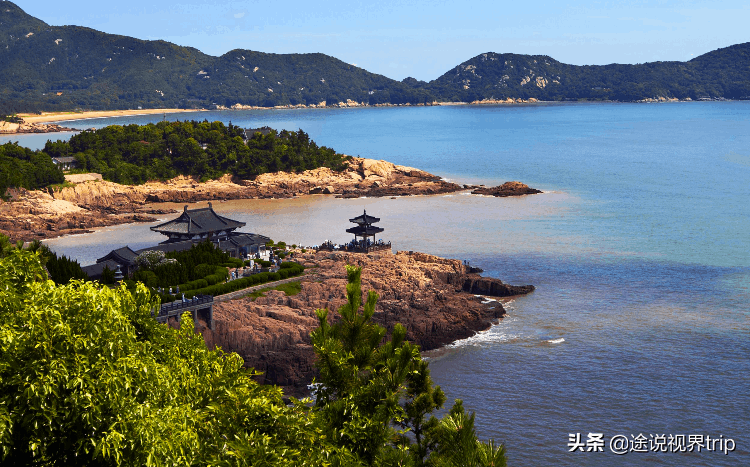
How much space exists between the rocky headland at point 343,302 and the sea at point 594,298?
1750mm

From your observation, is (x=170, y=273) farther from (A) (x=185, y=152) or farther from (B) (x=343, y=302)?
(A) (x=185, y=152)

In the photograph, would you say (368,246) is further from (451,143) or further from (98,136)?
(451,143)

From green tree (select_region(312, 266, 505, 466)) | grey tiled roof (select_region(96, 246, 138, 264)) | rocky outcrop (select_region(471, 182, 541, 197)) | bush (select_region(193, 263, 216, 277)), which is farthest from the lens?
rocky outcrop (select_region(471, 182, 541, 197))

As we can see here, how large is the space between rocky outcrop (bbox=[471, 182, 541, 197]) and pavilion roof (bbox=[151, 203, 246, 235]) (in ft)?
153

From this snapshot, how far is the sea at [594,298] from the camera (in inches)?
1089

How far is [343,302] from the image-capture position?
127 feet

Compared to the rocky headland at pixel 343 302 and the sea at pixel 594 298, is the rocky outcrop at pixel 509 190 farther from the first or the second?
the rocky headland at pixel 343 302

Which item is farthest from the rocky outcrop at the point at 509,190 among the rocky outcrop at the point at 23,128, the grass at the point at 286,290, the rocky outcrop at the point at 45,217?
the rocky outcrop at the point at 23,128

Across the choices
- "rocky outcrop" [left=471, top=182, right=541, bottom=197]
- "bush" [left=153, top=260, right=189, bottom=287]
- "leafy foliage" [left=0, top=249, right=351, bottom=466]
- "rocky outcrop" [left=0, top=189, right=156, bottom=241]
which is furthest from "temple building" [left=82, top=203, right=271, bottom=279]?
"rocky outcrop" [left=471, top=182, right=541, bottom=197]

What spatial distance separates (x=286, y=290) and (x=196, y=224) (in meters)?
12.5

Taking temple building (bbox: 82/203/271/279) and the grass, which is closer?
the grass

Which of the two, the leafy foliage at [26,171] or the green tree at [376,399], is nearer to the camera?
the green tree at [376,399]

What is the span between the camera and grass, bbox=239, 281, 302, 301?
127 feet

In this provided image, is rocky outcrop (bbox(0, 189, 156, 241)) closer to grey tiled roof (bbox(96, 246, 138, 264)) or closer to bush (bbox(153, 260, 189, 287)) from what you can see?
grey tiled roof (bbox(96, 246, 138, 264))
